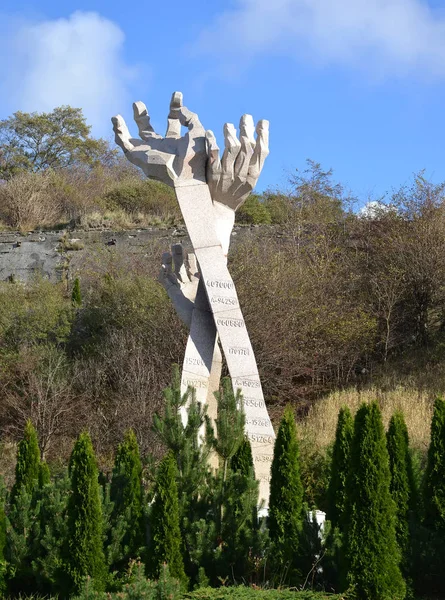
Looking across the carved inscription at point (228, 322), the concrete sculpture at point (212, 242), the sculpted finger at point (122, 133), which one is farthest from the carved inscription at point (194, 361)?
the sculpted finger at point (122, 133)

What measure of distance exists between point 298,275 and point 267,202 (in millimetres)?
16570

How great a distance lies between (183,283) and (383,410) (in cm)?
651

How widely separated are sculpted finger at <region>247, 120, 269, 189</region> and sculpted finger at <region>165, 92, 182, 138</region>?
1.17 m

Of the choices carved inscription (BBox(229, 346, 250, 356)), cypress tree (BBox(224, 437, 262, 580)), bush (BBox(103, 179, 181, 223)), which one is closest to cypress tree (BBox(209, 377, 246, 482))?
cypress tree (BBox(224, 437, 262, 580))

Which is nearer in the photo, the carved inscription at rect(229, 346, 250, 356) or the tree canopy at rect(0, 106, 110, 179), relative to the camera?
the carved inscription at rect(229, 346, 250, 356)

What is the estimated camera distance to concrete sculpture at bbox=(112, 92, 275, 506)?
35.8 ft

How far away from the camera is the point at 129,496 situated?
396 inches

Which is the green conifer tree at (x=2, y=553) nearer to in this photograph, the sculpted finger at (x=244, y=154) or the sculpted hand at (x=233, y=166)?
the sculpted hand at (x=233, y=166)

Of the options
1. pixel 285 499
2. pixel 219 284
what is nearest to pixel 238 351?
pixel 219 284

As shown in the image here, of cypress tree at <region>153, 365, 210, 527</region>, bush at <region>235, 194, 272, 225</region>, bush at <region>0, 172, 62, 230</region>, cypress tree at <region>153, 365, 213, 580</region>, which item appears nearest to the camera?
cypress tree at <region>153, 365, 213, 580</region>

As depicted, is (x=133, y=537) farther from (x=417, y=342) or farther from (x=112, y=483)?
(x=417, y=342)

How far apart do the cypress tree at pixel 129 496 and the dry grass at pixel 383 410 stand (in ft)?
15.7

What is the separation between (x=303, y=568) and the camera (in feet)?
30.6

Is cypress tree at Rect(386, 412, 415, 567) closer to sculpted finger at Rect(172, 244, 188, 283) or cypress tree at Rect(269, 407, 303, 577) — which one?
cypress tree at Rect(269, 407, 303, 577)
